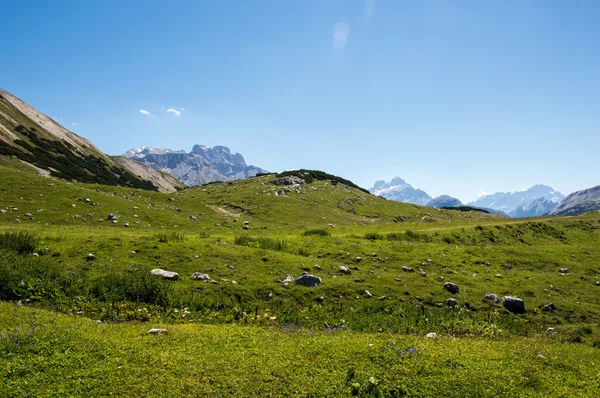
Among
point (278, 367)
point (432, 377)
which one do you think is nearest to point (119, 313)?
point (278, 367)

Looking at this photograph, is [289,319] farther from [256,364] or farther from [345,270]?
[345,270]

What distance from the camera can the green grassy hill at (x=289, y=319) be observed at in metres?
9.22

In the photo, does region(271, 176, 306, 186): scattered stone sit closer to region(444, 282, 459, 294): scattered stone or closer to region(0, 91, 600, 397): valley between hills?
region(0, 91, 600, 397): valley between hills

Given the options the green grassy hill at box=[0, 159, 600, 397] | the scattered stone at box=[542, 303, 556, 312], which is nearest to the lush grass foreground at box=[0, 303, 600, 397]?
the green grassy hill at box=[0, 159, 600, 397]

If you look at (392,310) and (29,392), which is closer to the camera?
(29,392)

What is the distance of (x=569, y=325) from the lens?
16734mm

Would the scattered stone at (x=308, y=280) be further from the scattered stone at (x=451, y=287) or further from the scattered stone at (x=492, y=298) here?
the scattered stone at (x=492, y=298)

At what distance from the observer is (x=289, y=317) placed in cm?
1466

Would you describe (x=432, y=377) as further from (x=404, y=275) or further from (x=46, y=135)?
(x=46, y=135)

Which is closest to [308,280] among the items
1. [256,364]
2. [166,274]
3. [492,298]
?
[166,274]

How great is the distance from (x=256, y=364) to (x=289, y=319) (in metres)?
4.73

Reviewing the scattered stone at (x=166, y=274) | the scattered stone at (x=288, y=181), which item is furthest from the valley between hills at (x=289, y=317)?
the scattered stone at (x=288, y=181)

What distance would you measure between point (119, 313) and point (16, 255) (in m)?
8.15

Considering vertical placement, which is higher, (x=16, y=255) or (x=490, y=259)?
(x=490, y=259)
